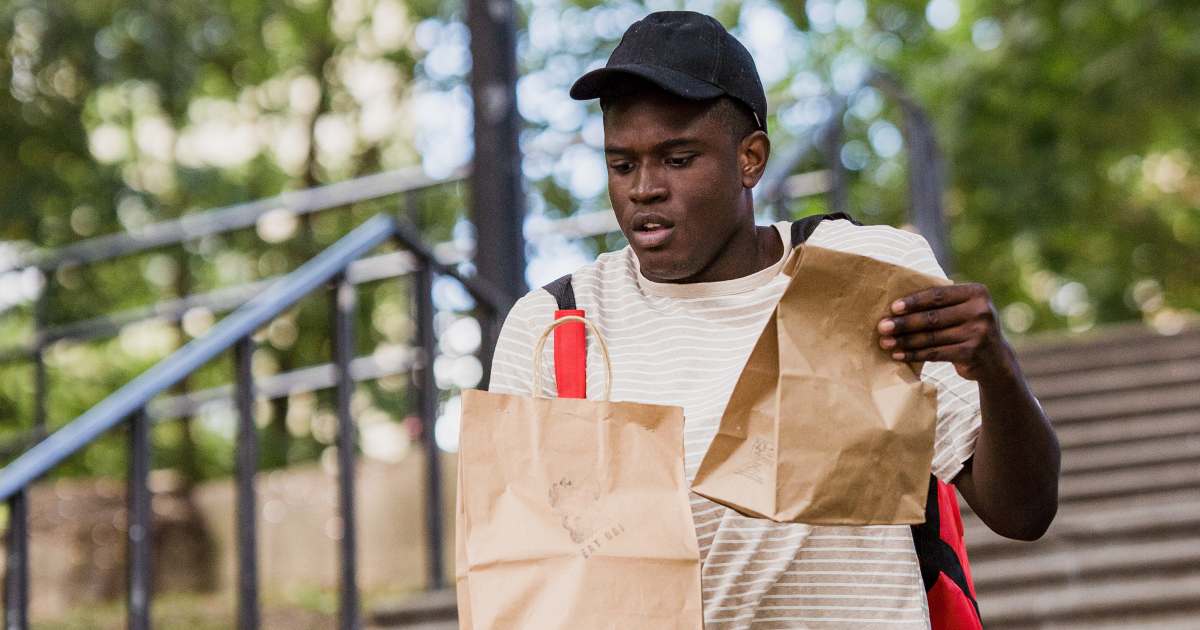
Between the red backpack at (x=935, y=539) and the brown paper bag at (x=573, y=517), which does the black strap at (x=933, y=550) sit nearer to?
the red backpack at (x=935, y=539)

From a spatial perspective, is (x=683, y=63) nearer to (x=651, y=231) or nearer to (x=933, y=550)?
(x=651, y=231)

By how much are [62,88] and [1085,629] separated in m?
6.78

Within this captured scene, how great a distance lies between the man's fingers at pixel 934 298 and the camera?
5.49ft

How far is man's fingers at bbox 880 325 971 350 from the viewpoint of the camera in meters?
1.67

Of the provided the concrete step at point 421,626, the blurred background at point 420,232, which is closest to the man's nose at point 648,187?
the blurred background at point 420,232

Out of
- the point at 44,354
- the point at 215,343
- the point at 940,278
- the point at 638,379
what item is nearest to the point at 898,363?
the point at 940,278

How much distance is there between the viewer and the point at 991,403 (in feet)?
5.70

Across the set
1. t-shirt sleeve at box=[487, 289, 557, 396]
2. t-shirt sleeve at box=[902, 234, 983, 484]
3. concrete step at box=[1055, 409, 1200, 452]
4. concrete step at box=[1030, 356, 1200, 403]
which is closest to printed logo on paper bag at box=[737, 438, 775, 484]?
t-shirt sleeve at box=[902, 234, 983, 484]

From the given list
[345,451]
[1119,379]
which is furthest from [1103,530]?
[345,451]

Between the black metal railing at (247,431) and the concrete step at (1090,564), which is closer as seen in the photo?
the black metal railing at (247,431)

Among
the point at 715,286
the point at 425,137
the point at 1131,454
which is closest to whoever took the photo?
the point at 715,286

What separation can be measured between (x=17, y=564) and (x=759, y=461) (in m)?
1.84

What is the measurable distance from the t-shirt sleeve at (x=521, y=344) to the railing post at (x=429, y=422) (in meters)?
2.88

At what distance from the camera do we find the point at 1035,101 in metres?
9.95
